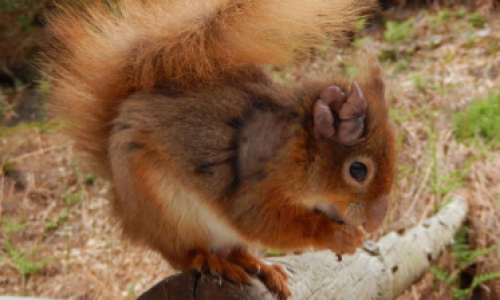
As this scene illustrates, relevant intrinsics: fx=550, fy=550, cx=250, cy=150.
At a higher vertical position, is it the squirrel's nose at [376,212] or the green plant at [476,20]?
the squirrel's nose at [376,212]

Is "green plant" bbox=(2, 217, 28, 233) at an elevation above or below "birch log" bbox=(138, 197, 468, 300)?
below

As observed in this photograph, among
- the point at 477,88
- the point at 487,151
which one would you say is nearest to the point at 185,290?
the point at 487,151

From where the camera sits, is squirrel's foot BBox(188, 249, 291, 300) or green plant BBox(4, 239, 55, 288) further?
green plant BBox(4, 239, 55, 288)

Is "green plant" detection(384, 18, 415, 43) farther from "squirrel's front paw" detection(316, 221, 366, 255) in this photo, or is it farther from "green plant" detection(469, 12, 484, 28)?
"squirrel's front paw" detection(316, 221, 366, 255)

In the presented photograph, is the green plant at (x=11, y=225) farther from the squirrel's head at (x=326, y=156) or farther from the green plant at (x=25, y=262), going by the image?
the squirrel's head at (x=326, y=156)

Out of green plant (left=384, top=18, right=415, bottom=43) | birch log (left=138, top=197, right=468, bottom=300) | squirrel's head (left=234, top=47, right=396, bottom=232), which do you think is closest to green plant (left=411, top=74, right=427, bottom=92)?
green plant (left=384, top=18, right=415, bottom=43)

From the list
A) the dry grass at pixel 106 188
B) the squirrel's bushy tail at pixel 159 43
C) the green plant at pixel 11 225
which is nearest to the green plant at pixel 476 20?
the dry grass at pixel 106 188

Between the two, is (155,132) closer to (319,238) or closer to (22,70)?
(319,238)

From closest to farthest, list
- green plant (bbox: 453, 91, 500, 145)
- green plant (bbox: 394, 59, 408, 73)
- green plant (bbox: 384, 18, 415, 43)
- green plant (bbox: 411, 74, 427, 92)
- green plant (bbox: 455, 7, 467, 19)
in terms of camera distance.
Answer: green plant (bbox: 453, 91, 500, 145) < green plant (bbox: 411, 74, 427, 92) < green plant (bbox: 394, 59, 408, 73) < green plant (bbox: 384, 18, 415, 43) < green plant (bbox: 455, 7, 467, 19)
